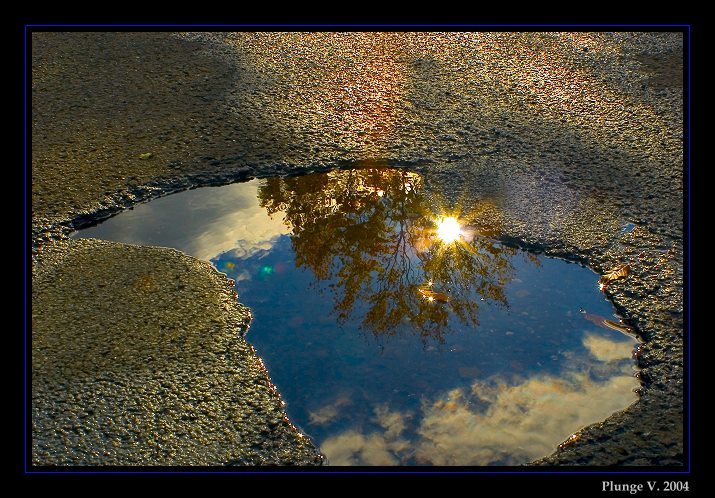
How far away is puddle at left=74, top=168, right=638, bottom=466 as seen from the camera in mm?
2881

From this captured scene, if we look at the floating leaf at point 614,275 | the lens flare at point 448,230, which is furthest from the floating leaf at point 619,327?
the lens flare at point 448,230

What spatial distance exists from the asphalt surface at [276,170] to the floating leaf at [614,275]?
44 mm

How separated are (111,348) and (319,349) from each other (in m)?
0.78

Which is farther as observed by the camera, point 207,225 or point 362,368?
point 207,225

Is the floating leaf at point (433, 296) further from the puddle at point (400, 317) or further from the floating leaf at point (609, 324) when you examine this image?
the floating leaf at point (609, 324)

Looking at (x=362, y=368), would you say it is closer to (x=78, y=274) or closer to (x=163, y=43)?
(x=78, y=274)

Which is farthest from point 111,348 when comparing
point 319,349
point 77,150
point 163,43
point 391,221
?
point 163,43

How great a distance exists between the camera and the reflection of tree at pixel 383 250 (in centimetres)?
346

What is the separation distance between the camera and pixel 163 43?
585 centimetres

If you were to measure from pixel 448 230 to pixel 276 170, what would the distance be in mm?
1008

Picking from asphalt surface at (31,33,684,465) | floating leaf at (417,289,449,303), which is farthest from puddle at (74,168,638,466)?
asphalt surface at (31,33,684,465)

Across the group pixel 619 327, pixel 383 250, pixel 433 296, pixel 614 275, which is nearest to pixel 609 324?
pixel 619 327
